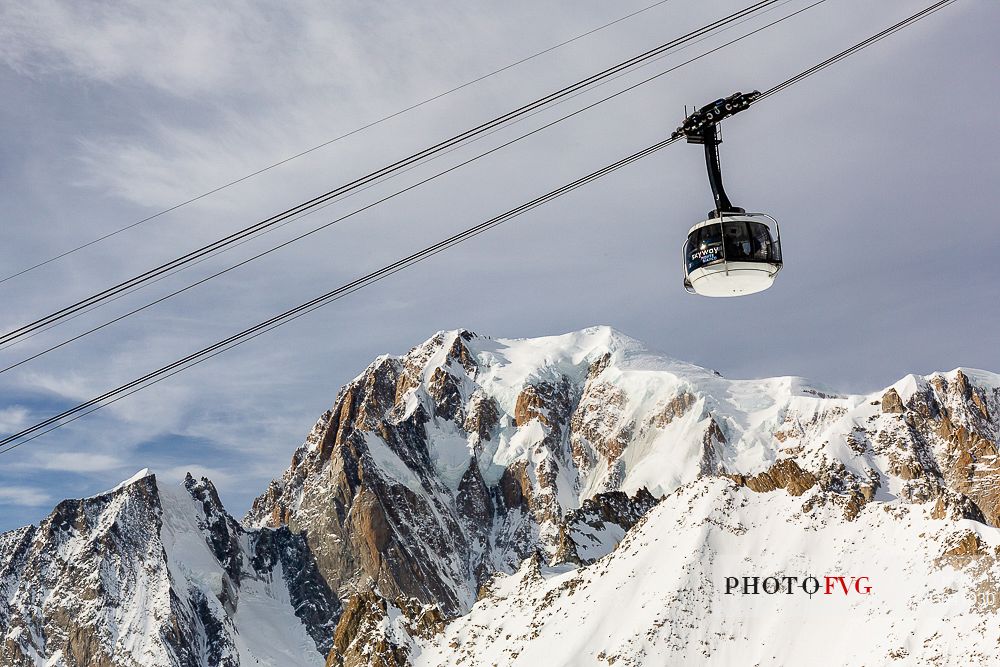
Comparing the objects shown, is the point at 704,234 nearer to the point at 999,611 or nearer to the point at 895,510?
the point at 999,611

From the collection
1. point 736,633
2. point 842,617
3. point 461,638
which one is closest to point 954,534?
point 842,617

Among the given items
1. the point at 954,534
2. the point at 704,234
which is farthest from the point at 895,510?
the point at 704,234

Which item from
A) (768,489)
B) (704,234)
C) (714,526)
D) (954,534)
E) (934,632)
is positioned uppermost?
(768,489)

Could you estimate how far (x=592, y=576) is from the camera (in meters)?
172

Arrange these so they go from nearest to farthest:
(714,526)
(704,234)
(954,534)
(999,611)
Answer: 1. (704,234)
2. (999,611)
3. (954,534)
4. (714,526)

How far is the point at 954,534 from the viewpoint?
424ft

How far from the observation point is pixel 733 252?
1104 inches

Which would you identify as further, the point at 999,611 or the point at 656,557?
the point at 656,557

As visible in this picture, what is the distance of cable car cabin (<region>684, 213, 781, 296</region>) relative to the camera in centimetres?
2808

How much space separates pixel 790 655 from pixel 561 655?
30044 mm

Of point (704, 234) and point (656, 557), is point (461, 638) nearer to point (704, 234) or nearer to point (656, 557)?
point (656, 557)

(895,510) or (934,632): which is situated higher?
(895,510)

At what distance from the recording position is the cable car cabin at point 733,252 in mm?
28078

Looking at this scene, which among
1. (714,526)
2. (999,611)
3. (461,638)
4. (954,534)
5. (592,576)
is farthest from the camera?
(461,638)
